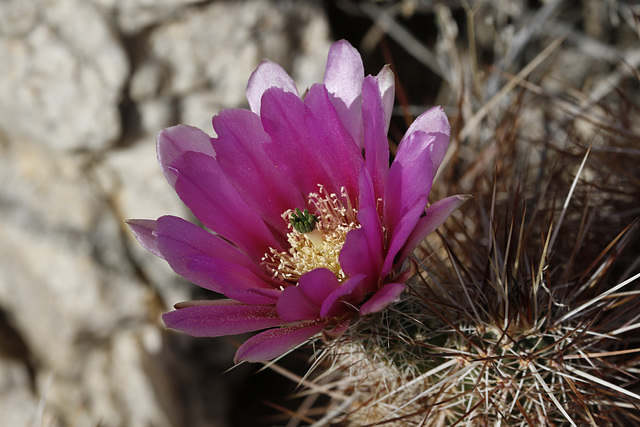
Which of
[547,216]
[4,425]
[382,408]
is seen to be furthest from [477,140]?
[4,425]

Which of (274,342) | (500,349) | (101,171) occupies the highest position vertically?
(274,342)

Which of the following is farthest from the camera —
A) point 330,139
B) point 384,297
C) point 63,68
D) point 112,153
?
point 112,153

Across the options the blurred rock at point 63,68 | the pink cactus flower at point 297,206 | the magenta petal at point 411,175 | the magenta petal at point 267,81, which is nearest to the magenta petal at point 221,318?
the pink cactus flower at point 297,206

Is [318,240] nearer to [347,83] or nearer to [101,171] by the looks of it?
[347,83]

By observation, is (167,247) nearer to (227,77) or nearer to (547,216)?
(547,216)

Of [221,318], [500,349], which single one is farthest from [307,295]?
[500,349]

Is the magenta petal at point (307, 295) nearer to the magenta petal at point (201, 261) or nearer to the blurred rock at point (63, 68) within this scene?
the magenta petal at point (201, 261)

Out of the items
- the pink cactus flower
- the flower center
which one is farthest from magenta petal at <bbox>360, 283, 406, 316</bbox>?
the flower center

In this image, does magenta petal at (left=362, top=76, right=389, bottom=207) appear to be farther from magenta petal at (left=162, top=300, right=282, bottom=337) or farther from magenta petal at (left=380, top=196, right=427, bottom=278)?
magenta petal at (left=162, top=300, right=282, bottom=337)
